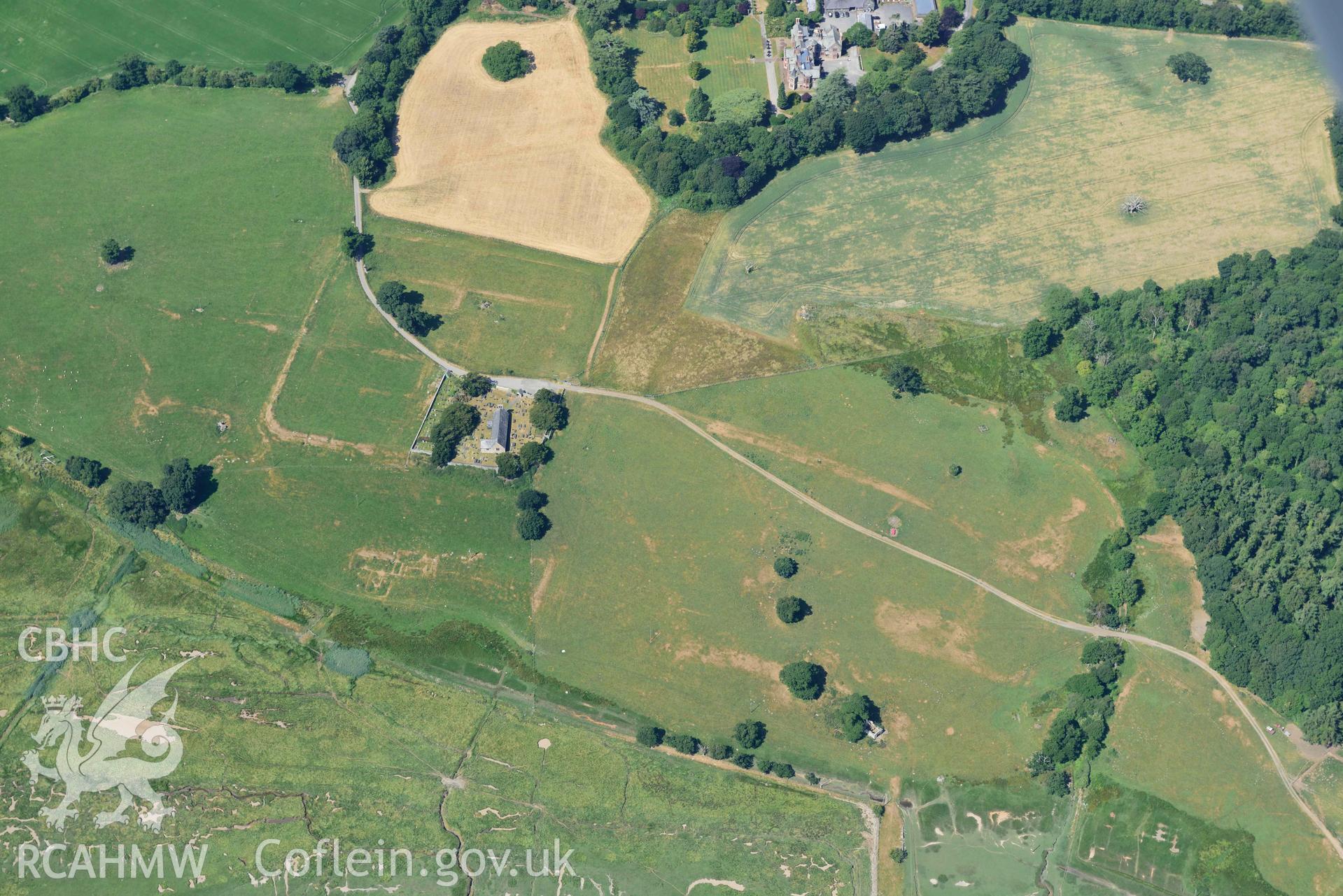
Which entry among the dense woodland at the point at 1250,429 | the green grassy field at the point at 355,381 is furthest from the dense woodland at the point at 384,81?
the dense woodland at the point at 1250,429

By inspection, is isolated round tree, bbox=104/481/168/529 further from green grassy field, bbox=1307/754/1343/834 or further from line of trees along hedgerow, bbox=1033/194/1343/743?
green grassy field, bbox=1307/754/1343/834

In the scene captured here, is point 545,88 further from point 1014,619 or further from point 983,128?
point 1014,619

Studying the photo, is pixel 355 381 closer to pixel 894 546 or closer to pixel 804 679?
pixel 804 679

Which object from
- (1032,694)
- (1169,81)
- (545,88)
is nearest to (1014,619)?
(1032,694)

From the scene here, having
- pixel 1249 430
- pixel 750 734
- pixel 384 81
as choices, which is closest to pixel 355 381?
pixel 384 81

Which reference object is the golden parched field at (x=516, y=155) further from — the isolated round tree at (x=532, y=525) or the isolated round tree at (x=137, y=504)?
the isolated round tree at (x=137, y=504)

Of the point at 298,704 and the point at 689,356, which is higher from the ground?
the point at 689,356

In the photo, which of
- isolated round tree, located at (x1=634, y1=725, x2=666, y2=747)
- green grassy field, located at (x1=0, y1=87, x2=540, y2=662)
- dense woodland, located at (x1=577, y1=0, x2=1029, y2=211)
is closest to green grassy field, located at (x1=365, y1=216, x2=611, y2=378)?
green grassy field, located at (x1=0, y1=87, x2=540, y2=662)
